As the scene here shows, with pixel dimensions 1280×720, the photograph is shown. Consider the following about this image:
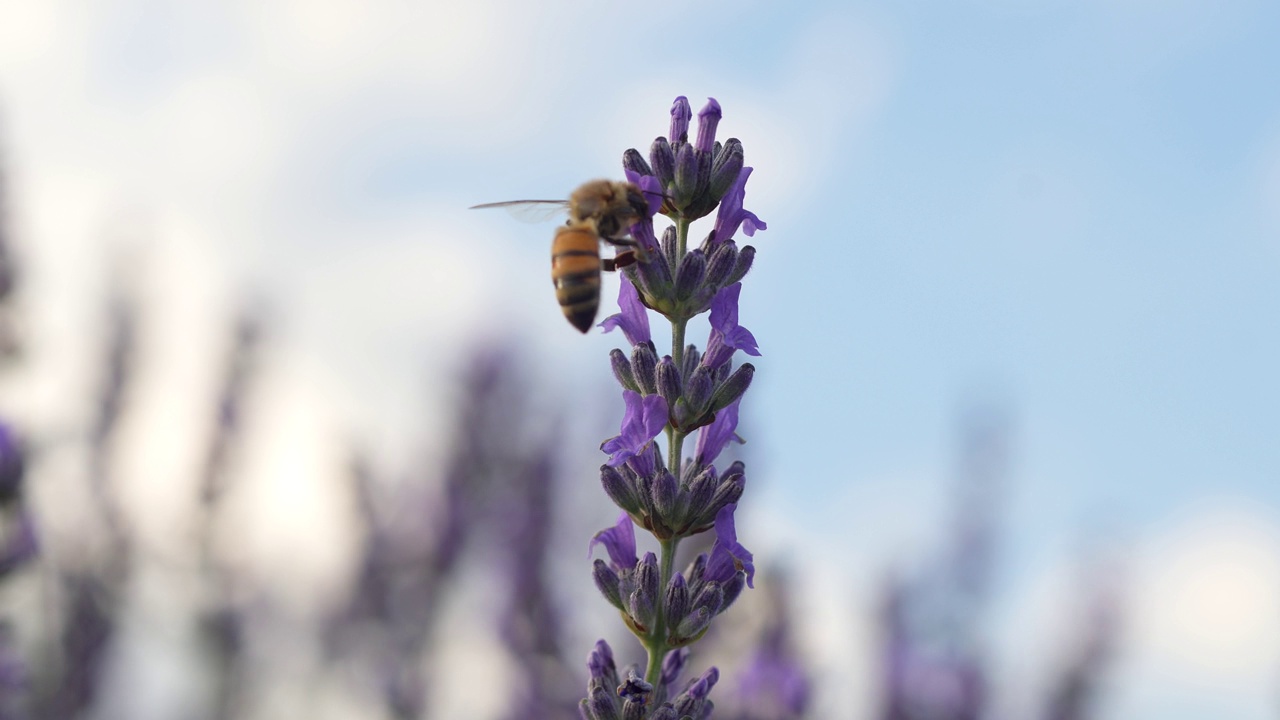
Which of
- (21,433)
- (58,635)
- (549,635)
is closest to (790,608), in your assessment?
(549,635)

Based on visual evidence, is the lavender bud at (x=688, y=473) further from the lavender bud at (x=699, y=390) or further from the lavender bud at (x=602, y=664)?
the lavender bud at (x=602, y=664)

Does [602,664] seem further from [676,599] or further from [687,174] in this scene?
[687,174]

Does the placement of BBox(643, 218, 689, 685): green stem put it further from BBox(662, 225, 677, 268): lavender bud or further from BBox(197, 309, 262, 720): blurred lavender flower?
BBox(197, 309, 262, 720): blurred lavender flower

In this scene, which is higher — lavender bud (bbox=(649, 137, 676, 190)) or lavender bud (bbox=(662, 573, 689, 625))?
lavender bud (bbox=(649, 137, 676, 190))

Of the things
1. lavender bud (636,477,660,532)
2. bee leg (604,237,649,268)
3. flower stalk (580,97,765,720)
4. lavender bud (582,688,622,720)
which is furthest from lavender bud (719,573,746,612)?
bee leg (604,237,649,268)

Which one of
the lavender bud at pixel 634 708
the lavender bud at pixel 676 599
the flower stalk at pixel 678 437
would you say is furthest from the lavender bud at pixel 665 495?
the lavender bud at pixel 634 708

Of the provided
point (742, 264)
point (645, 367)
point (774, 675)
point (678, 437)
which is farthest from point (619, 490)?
point (774, 675)
